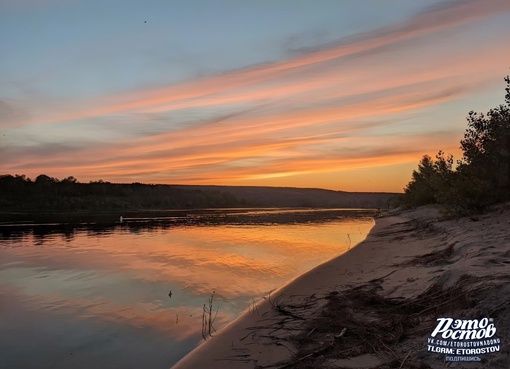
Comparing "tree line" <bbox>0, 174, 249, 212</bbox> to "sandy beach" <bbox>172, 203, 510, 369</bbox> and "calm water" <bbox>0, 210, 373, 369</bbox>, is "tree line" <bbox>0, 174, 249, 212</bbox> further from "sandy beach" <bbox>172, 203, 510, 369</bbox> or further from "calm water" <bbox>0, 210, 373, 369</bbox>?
"sandy beach" <bbox>172, 203, 510, 369</bbox>

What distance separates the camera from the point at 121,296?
13328 mm

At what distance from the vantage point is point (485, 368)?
4.77 metres

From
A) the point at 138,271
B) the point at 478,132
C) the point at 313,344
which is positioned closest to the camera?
the point at 313,344

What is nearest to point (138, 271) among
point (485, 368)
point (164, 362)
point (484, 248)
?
point (164, 362)

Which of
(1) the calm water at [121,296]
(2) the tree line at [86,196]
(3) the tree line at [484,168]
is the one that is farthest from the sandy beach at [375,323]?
(2) the tree line at [86,196]

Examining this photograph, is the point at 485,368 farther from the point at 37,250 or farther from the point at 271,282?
the point at 37,250

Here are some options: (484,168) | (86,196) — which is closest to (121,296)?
(484,168)

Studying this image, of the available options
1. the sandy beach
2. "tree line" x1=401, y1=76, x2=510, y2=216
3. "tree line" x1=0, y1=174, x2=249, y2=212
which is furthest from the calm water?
"tree line" x1=0, y1=174, x2=249, y2=212

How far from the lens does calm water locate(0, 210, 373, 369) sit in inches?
329

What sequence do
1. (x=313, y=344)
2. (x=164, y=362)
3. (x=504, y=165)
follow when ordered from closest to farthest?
(x=313, y=344), (x=164, y=362), (x=504, y=165)

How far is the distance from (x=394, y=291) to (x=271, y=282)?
6.40 meters

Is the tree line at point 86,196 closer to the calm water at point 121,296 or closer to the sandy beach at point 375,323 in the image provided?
the calm water at point 121,296

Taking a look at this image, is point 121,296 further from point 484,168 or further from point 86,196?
point 86,196

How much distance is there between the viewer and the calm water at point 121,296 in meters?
8.35
